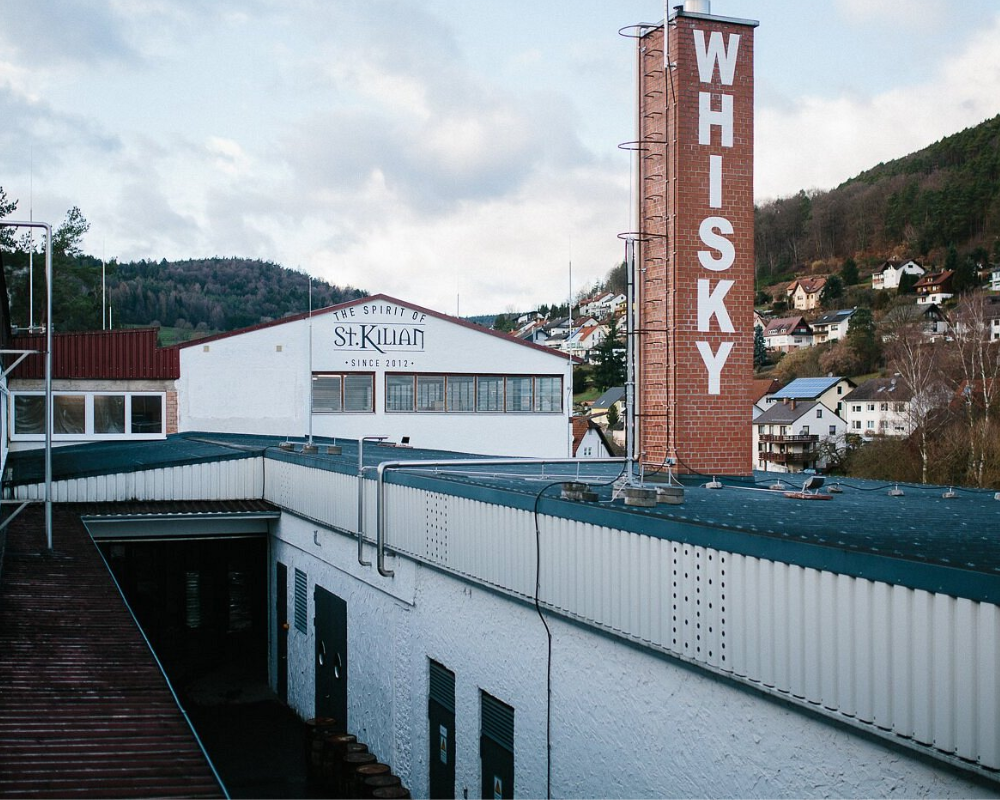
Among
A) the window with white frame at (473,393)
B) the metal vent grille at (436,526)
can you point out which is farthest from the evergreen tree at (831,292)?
the metal vent grille at (436,526)

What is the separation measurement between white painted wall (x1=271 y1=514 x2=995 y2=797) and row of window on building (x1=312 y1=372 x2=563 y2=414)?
17049 millimetres

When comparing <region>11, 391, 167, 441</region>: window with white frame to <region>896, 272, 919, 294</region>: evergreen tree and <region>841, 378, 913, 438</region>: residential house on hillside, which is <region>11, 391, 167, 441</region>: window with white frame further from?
<region>896, 272, 919, 294</region>: evergreen tree

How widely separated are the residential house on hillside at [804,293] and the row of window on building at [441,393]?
401ft

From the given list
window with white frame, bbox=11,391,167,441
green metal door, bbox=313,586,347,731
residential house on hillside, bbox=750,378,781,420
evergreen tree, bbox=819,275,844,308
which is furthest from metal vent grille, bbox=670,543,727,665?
evergreen tree, bbox=819,275,844,308

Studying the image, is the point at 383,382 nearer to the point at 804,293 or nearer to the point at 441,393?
the point at 441,393

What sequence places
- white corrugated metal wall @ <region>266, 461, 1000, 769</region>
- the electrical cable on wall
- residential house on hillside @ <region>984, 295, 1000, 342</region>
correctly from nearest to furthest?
white corrugated metal wall @ <region>266, 461, 1000, 769</region>
the electrical cable on wall
residential house on hillside @ <region>984, 295, 1000, 342</region>

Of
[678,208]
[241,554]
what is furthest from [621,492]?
[241,554]

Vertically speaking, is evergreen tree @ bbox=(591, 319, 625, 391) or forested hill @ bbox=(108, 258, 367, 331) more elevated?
forested hill @ bbox=(108, 258, 367, 331)

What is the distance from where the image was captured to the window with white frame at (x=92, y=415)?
31.2m

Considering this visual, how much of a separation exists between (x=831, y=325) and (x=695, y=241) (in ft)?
416

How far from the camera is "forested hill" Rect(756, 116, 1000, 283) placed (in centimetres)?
14062

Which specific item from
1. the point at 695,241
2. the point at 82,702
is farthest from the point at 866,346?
the point at 82,702

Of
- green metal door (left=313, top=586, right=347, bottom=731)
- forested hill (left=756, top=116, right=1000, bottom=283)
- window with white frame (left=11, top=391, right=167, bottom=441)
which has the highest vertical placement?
forested hill (left=756, top=116, right=1000, bottom=283)

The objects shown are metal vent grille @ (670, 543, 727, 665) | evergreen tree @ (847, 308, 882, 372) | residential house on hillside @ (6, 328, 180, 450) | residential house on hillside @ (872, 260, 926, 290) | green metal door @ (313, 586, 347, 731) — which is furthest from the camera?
residential house on hillside @ (872, 260, 926, 290)
